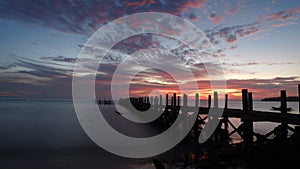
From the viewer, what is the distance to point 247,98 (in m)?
12.6

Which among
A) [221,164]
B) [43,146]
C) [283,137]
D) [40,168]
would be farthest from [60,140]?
[283,137]

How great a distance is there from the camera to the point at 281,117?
9.88 metres

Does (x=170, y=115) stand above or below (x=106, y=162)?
above

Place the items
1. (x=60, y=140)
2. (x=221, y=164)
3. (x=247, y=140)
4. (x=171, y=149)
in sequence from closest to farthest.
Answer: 1. (x=221, y=164)
2. (x=247, y=140)
3. (x=171, y=149)
4. (x=60, y=140)

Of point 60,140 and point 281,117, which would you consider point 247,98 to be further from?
point 60,140

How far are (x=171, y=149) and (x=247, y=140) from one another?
4.70 meters

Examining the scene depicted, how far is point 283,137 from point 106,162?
8341 millimetres

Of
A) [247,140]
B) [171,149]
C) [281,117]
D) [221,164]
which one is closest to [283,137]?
[281,117]

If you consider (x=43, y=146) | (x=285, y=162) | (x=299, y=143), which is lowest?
(x=43, y=146)

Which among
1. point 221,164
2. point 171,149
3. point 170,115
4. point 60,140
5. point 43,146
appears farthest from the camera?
point 170,115

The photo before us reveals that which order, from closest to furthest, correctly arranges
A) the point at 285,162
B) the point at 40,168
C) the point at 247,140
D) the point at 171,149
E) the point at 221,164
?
the point at 285,162 → the point at 221,164 → the point at 40,168 → the point at 247,140 → the point at 171,149

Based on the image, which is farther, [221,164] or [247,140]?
[247,140]

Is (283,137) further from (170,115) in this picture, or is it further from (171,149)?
(170,115)

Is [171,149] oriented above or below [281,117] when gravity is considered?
below
